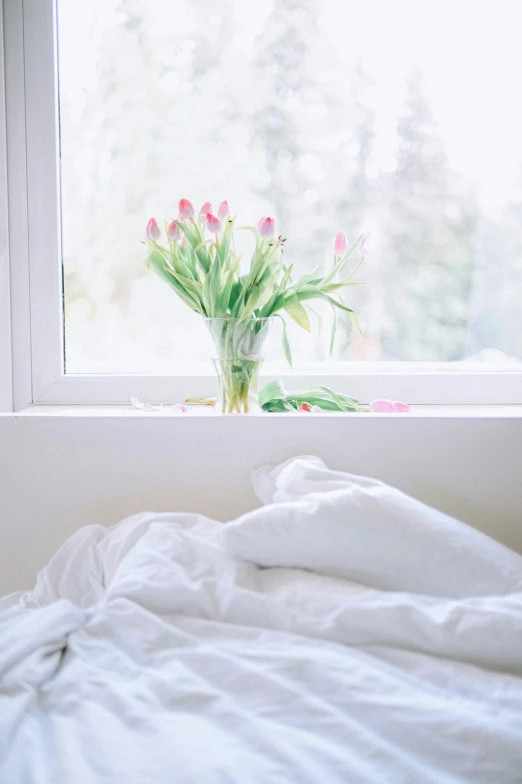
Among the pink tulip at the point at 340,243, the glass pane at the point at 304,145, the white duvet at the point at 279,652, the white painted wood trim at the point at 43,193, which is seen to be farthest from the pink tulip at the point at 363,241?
the white painted wood trim at the point at 43,193

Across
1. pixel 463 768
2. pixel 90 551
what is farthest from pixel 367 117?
pixel 463 768

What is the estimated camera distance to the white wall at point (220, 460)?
118cm

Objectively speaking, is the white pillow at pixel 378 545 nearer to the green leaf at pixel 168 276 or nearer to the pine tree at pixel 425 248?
the green leaf at pixel 168 276

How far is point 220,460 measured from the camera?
118 centimetres

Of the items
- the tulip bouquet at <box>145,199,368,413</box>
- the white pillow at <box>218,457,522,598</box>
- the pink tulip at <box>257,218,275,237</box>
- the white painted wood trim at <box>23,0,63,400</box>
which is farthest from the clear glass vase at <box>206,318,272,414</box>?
the white painted wood trim at <box>23,0,63,400</box>

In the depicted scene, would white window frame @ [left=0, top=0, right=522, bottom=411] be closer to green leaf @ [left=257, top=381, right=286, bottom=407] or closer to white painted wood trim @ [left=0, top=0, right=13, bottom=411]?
white painted wood trim @ [left=0, top=0, right=13, bottom=411]

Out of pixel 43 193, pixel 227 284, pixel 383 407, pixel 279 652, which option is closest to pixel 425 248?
pixel 383 407

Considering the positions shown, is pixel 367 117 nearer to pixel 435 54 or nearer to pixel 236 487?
pixel 435 54

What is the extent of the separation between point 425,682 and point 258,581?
0.26 meters

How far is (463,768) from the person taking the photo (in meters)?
0.57

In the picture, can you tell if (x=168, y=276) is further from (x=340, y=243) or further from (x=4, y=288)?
(x=4, y=288)

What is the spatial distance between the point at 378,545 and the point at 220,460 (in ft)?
1.26

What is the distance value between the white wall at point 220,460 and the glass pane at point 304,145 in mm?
416

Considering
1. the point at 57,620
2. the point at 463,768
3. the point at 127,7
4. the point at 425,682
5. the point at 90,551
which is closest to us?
the point at 463,768
